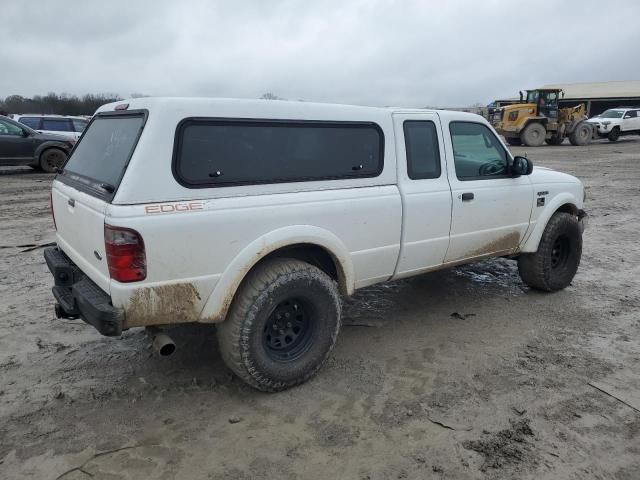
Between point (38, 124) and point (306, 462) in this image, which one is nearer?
point (306, 462)

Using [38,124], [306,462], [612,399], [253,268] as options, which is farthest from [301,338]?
[38,124]

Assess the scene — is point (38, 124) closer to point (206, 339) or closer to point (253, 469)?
point (206, 339)

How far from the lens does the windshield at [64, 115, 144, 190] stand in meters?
3.08

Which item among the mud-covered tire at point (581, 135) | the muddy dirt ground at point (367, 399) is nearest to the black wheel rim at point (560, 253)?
the muddy dirt ground at point (367, 399)

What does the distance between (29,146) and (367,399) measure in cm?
1378

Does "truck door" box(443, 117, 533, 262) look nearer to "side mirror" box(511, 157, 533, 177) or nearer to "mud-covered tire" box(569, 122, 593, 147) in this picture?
"side mirror" box(511, 157, 533, 177)

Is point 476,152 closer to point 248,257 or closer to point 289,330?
point 289,330

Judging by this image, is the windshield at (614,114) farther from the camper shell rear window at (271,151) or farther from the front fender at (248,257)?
the front fender at (248,257)

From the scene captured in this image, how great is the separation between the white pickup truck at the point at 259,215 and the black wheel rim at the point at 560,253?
→ 127 centimetres

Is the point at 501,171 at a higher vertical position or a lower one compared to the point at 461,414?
higher

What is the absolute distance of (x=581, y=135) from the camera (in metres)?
25.9

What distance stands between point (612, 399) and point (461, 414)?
1.06 m

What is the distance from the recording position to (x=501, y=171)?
4.66 m

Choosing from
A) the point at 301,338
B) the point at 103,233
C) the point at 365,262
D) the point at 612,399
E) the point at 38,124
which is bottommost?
the point at 612,399
